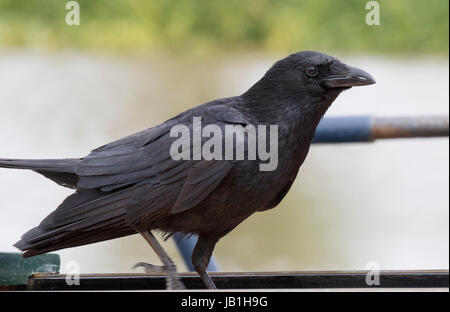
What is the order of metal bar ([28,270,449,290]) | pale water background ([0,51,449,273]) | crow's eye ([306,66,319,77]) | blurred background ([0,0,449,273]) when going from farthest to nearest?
blurred background ([0,0,449,273]), pale water background ([0,51,449,273]), crow's eye ([306,66,319,77]), metal bar ([28,270,449,290])

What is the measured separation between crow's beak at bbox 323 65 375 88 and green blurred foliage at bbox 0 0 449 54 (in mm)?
6714

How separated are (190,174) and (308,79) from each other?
0.42 metres

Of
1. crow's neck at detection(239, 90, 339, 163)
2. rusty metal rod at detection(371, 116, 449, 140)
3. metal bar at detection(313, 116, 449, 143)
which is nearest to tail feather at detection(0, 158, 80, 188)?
crow's neck at detection(239, 90, 339, 163)

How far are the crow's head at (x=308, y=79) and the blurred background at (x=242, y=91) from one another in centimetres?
258

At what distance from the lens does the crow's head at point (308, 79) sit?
2.18 meters

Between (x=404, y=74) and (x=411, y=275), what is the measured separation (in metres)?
8.04

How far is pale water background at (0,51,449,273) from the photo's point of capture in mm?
5199

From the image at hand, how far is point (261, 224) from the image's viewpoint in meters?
6.21

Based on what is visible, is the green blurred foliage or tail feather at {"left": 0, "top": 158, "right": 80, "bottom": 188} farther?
the green blurred foliage

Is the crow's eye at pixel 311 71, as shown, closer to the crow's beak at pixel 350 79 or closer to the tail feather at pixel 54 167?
the crow's beak at pixel 350 79

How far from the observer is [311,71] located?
221 cm

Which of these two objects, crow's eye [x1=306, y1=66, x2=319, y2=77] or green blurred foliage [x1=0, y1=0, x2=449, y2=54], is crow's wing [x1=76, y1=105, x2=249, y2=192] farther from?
green blurred foliage [x1=0, y1=0, x2=449, y2=54]

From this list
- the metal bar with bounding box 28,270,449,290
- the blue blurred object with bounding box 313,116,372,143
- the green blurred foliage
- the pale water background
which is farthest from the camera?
the green blurred foliage

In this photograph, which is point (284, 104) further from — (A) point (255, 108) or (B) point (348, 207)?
(B) point (348, 207)
